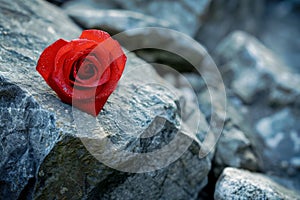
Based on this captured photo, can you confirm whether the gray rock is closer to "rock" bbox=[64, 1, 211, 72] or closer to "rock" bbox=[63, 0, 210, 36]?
"rock" bbox=[63, 0, 210, 36]

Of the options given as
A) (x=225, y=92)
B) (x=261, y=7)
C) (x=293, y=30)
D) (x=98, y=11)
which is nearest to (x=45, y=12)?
(x=98, y=11)

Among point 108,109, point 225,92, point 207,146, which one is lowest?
point 225,92

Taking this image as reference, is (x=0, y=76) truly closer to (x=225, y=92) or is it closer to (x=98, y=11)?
(x=98, y=11)

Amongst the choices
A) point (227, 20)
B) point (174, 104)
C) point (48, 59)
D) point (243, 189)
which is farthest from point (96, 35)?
point (227, 20)

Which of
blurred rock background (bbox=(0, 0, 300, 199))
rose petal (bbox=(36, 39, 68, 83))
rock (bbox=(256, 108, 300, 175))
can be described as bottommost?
rock (bbox=(256, 108, 300, 175))

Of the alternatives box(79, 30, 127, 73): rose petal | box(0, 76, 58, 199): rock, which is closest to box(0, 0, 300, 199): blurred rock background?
box(0, 76, 58, 199): rock

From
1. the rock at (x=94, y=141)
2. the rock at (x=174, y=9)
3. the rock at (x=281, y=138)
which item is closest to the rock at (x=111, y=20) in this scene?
the rock at (x=174, y=9)

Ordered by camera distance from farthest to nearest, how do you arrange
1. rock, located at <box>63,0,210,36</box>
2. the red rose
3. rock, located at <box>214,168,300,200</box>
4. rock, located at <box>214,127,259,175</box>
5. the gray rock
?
rock, located at <box>63,0,210,36</box> → the gray rock → rock, located at <box>214,127,259,175</box> → rock, located at <box>214,168,300,200</box> → the red rose
